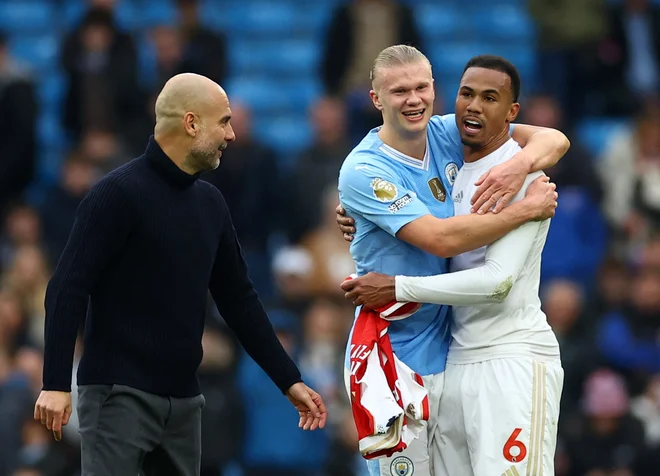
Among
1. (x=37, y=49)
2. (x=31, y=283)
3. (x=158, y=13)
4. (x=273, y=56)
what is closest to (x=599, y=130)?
(x=273, y=56)

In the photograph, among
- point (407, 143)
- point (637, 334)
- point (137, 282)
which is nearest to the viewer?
point (137, 282)

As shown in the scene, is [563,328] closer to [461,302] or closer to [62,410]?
[461,302]

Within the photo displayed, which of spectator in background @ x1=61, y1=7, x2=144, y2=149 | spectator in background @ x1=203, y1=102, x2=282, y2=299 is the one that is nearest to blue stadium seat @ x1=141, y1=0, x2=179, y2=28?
spectator in background @ x1=61, y1=7, x2=144, y2=149

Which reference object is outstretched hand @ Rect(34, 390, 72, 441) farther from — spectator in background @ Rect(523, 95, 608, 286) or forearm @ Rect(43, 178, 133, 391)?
spectator in background @ Rect(523, 95, 608, 286)

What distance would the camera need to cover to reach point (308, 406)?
6.49m

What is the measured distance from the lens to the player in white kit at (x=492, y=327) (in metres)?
6.11

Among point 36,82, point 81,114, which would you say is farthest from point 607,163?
point 36,82

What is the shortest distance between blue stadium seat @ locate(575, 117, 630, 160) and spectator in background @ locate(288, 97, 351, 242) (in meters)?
2.52

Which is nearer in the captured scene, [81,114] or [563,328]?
[563,328]

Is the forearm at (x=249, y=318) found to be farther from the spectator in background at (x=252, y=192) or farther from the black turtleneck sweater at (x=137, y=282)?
the spectator in background at (x=252, y=192)

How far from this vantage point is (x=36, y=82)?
45.4 ft

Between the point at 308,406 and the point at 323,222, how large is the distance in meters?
5.34

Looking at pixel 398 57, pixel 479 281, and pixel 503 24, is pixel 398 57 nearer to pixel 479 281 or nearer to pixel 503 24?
pixel 479 281

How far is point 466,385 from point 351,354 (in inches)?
20.3
